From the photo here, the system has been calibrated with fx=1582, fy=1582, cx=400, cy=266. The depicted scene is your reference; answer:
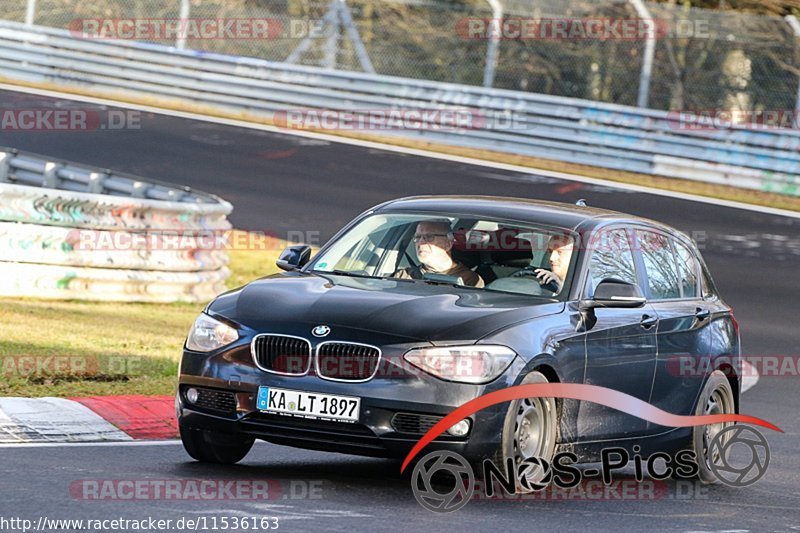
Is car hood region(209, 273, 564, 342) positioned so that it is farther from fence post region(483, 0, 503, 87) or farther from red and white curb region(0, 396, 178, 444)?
fence post region(483, 0, 503, 87)

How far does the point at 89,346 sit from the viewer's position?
1255cm

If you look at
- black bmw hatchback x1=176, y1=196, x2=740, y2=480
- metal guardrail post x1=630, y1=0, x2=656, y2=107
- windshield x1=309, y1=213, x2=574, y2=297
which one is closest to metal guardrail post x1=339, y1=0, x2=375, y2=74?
metal guardrail post x1=630, y1=0, x2=656, y2=107

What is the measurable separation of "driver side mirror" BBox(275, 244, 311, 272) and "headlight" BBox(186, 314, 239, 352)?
108cm

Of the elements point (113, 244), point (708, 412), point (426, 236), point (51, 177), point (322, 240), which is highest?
point (426, 236)

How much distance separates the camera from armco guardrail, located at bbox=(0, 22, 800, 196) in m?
24.8

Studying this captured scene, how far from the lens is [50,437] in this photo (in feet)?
29.4

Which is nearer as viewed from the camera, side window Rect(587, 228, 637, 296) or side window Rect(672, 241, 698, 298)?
side window Rect(587, 228, 637, 296)

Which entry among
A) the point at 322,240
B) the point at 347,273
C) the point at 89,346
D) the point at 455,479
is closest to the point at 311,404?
the point at 455,479

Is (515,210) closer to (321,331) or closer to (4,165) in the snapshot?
(321,331)

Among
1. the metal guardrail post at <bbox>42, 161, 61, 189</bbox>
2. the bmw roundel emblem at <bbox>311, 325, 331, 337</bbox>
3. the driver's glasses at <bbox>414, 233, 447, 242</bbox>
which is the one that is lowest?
the metal guardrail post at <bbox>42, 161, 61, 189</bbox>

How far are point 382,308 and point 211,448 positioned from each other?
1.31 meters

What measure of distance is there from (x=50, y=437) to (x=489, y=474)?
271cm

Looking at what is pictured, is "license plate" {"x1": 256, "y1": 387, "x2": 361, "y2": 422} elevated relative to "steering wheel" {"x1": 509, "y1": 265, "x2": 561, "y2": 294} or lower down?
lower down

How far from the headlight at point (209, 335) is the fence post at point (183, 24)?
2122 centimetres
